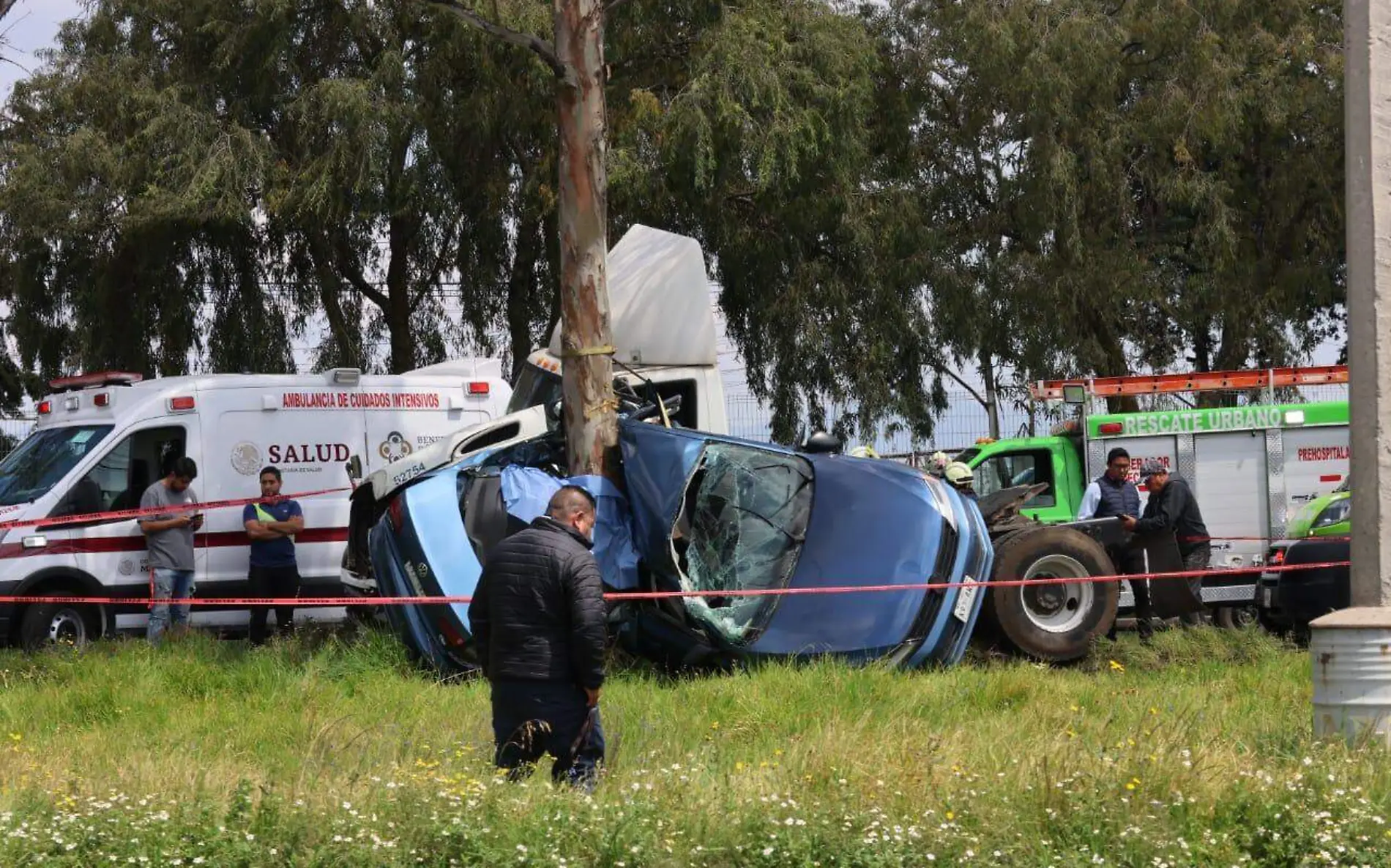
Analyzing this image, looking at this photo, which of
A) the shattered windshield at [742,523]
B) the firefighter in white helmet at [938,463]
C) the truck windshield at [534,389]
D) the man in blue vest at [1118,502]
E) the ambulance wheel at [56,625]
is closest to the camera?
the shattered windshield at [742,523]

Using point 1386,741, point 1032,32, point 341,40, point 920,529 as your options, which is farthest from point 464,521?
point 1032,32

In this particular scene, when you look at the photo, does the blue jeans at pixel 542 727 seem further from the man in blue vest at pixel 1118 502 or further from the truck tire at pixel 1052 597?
the man in blue vest at pixel 1118 502

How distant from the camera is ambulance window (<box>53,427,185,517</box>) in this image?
13.1 metres

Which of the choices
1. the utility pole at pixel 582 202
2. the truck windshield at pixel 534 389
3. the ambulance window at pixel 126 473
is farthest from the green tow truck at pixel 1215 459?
the ambulance window at pixel 126 473

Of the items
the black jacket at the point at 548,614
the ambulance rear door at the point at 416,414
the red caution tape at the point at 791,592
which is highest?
the ambulance rear door at the point at 416,414

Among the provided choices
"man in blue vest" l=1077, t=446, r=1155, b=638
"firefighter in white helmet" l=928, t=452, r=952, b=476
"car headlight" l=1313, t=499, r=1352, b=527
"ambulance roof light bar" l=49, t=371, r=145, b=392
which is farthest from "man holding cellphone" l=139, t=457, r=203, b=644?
"car headlight" l=1313, t=499, r=1352, b=527

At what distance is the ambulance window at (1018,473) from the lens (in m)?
16.5

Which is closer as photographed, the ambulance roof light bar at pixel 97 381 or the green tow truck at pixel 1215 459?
the ambulance roof light bar at pixel 97 381

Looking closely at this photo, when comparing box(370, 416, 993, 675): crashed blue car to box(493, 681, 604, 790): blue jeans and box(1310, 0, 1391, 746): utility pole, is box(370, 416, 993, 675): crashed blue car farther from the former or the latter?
box(493, 681, 604, 790): blue jeans

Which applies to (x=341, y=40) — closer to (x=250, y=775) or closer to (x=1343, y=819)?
(x=250, y=775)

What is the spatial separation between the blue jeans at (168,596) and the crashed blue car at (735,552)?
8.49 ft

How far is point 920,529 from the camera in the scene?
1062cm

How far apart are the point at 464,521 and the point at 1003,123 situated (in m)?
15.9

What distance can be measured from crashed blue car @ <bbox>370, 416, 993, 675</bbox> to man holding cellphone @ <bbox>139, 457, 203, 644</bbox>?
2.59m
